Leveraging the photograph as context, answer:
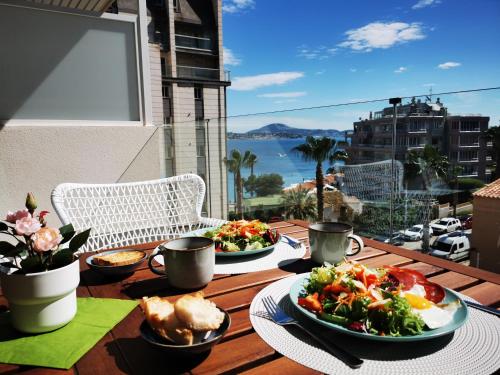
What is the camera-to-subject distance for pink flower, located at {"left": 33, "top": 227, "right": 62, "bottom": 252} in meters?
Result: 0.64

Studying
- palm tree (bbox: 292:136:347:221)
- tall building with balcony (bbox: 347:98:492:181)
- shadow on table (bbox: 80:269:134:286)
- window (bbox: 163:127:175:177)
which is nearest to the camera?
shadow on table (bbox: 80:269:134:286)

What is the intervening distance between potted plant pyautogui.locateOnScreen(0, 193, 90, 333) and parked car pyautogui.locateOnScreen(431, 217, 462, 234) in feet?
7.96

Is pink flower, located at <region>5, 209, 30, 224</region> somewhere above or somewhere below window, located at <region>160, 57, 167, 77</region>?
below

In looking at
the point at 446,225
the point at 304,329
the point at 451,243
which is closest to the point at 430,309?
the point at 304,329

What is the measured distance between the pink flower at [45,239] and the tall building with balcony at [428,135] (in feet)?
8.01

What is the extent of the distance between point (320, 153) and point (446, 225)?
213cm

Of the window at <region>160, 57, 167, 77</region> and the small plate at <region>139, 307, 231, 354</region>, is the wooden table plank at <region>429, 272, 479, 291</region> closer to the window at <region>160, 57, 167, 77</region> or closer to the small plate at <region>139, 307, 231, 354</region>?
the small plate at <region>139, 307, 231, 354</region>

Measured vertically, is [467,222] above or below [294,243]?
below

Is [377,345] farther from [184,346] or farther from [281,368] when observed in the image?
[184,346]

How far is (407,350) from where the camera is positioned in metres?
0.60

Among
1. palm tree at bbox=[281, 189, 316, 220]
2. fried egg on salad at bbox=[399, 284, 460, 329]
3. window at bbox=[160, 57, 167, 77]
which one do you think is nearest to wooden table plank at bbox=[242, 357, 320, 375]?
fried egg on salad at bbox=[399, 284, 460, 329]

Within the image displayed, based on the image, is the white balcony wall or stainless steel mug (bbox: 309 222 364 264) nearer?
stainless steel mug (bbox: 309 222 364 264)

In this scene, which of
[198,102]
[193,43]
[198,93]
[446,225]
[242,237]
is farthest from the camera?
[193,43]

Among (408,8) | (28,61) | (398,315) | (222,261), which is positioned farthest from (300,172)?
(408,8)
